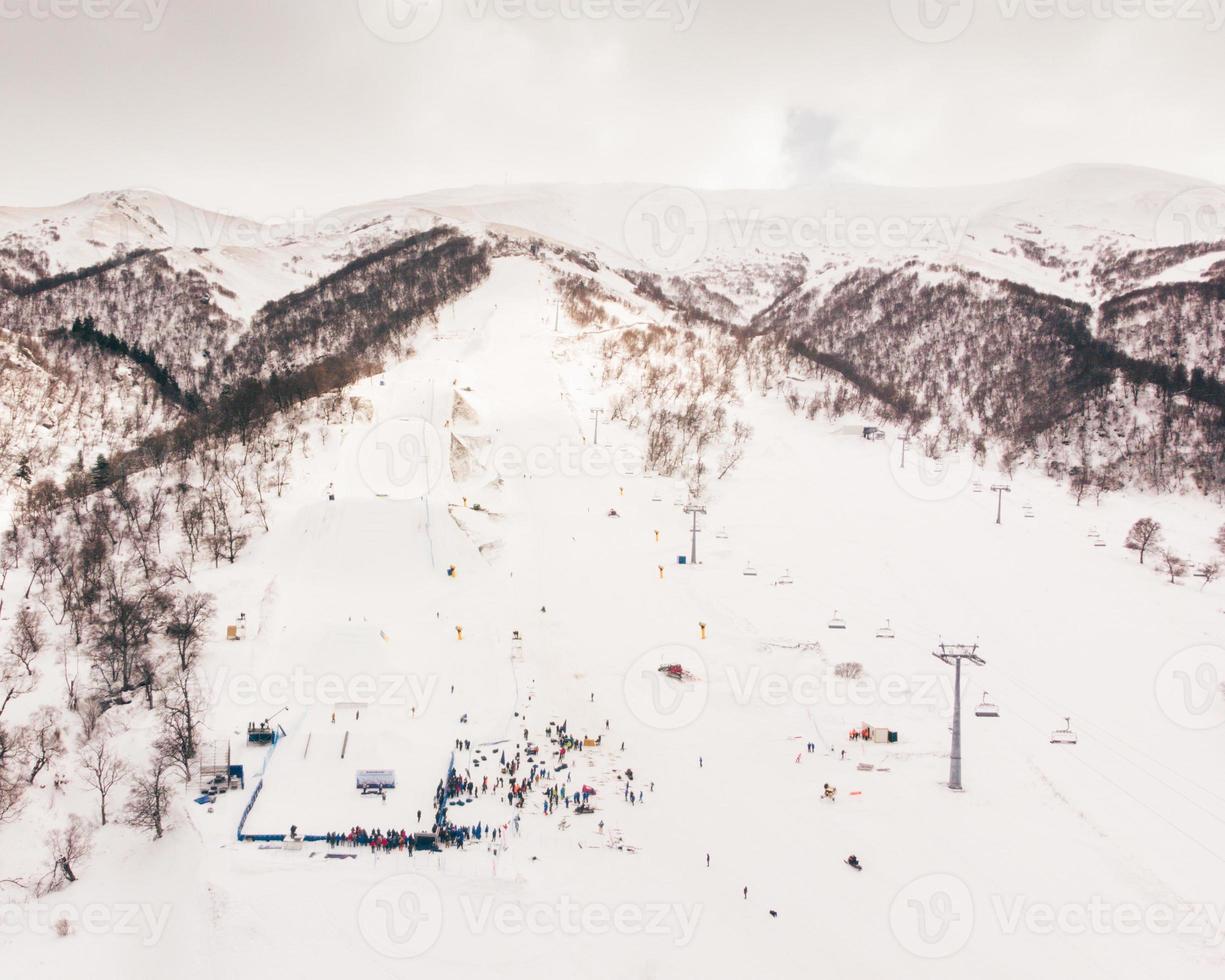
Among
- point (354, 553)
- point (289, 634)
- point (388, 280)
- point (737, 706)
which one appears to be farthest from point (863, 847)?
point (388, 280)

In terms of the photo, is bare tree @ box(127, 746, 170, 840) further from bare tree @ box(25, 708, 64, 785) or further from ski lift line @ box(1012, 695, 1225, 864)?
ski lift line @ box(1012, 695, 1225, 864)

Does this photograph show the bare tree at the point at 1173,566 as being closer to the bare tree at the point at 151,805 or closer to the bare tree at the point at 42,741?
the bare tree at the point at 151,805

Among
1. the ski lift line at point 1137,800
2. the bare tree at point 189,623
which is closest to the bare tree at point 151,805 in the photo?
the bare tree at point 189,623

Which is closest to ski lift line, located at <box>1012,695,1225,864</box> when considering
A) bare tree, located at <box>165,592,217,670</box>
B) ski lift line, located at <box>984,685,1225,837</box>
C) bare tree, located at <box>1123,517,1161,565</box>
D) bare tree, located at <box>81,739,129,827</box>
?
ski lift line, located at <box>984,685,1225,837</box>

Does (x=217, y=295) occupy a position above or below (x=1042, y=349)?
above

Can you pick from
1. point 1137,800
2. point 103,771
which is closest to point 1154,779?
point 1137,800

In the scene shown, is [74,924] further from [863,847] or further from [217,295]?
[217,295]
